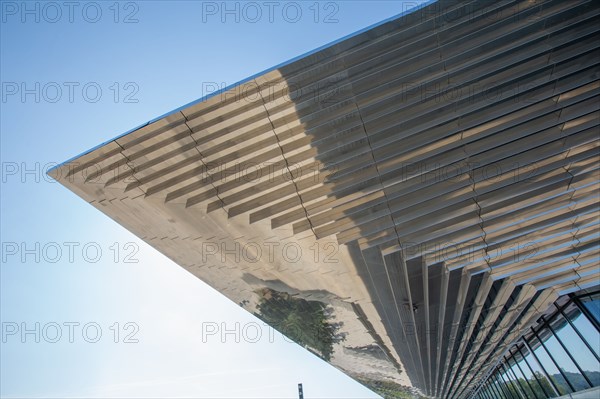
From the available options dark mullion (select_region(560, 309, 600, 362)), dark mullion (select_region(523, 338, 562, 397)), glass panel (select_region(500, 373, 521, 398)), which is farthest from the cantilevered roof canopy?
glass panel (select_region(500, 373, 521, 398))

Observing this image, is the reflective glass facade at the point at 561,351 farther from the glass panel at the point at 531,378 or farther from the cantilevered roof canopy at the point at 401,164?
the cantilevered roof canopy at the point at 401,164

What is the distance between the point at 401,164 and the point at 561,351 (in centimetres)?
854

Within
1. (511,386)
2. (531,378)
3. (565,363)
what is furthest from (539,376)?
(511,386)

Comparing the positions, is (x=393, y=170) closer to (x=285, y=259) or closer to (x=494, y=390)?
(x=285, y=259)

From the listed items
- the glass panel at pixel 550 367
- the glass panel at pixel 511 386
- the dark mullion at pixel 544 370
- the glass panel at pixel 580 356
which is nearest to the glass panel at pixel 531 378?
the dark mullion at pixel 544 370

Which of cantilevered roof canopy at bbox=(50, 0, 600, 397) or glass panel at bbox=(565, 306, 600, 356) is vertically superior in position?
cantilevered roof canopy at bbox=(50, 0, 600, 397)

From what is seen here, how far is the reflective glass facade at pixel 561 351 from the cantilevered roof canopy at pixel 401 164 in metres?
0.85

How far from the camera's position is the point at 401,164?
21.3ft

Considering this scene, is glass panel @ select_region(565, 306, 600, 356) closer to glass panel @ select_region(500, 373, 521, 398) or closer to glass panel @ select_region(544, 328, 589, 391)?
glass panel @ select_region(544, 328, 589, 391)

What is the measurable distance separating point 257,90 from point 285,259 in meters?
4.29

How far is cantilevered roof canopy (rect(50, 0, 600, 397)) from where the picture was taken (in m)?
5.48

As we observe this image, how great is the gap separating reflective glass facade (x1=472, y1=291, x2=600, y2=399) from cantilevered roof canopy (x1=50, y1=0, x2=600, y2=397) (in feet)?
2.79

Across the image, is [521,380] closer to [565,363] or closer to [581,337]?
[565,363]

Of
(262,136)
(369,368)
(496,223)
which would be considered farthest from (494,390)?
(262,136)
